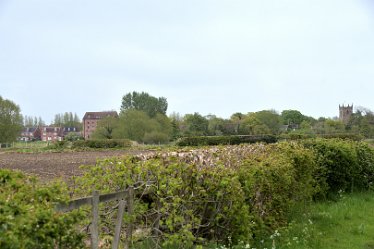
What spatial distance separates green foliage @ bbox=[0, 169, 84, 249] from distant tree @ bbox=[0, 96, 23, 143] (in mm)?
68668

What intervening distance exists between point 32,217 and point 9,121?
2781 inches

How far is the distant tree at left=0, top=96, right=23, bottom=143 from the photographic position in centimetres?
6631

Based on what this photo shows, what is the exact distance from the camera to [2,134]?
217 ft

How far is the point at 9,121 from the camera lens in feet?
221

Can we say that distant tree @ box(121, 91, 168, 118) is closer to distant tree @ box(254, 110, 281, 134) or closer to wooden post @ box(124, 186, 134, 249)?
distant tree @ box(254, 110, 281, 134)

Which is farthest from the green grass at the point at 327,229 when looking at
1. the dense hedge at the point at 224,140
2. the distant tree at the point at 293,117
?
the distant tree at the point at 293,117

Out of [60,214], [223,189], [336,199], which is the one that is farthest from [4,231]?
[336,199]

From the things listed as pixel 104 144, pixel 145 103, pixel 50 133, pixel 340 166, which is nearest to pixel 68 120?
pixel 50 133

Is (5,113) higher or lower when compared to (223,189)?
higher

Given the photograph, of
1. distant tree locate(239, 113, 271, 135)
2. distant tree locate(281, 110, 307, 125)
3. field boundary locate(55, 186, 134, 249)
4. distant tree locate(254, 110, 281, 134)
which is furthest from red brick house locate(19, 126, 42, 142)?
field boundary locate(55, 186, 134, 249)

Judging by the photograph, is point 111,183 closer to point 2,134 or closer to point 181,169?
point 181,169

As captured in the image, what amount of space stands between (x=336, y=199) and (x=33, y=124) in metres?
162

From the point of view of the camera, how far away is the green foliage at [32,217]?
7.64 ft

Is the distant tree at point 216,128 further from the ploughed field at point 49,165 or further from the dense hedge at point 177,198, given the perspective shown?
the dense hedge at point 177,198
